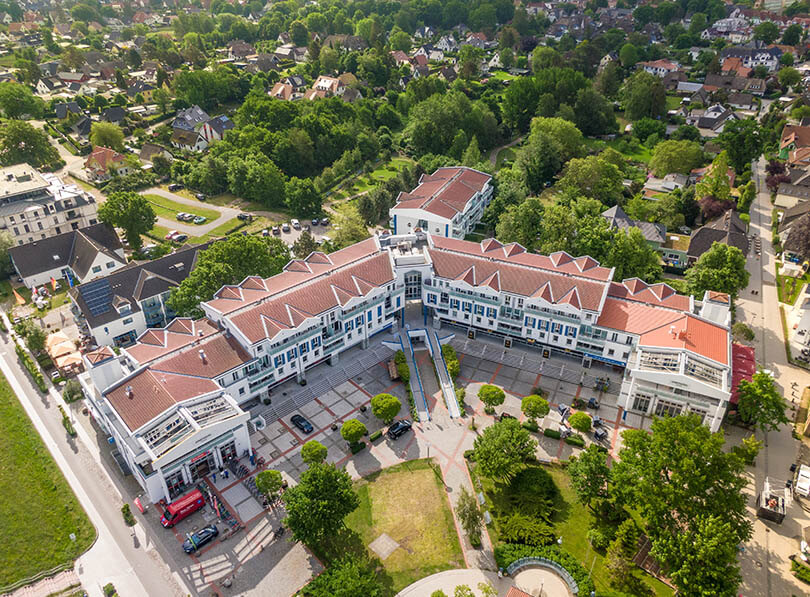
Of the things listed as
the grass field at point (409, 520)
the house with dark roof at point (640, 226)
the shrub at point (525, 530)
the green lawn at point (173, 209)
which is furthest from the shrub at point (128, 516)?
the house with dark roof at point (640, 226)

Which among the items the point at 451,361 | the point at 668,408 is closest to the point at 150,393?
the point at 451,361

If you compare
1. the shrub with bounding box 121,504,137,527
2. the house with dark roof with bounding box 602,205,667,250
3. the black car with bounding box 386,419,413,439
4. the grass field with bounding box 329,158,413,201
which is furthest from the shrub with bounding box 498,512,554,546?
the grass field with bounding box 329,158,413,201

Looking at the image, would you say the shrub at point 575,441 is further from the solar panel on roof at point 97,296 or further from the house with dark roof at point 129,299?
the solar panel on roof at point 97,296

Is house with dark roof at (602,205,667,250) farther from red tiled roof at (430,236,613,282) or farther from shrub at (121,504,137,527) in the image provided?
shrub at (121,504,137,527)

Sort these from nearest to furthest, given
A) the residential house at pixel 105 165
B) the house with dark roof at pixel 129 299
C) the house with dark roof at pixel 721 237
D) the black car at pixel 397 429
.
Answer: the black car at pixel 397 429
the house with dark roof at pixel 129 299
the house with dark roof at pixel 721 237
the residential house at pixel 105 165

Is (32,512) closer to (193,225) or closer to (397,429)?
(397,429)

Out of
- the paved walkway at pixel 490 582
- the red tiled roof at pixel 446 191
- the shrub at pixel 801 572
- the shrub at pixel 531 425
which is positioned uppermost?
the red tiled roof at pixel 446 191

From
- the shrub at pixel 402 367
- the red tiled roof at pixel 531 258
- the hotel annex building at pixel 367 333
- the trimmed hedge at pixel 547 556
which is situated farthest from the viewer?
the red tiled roof at pixel 531 258
